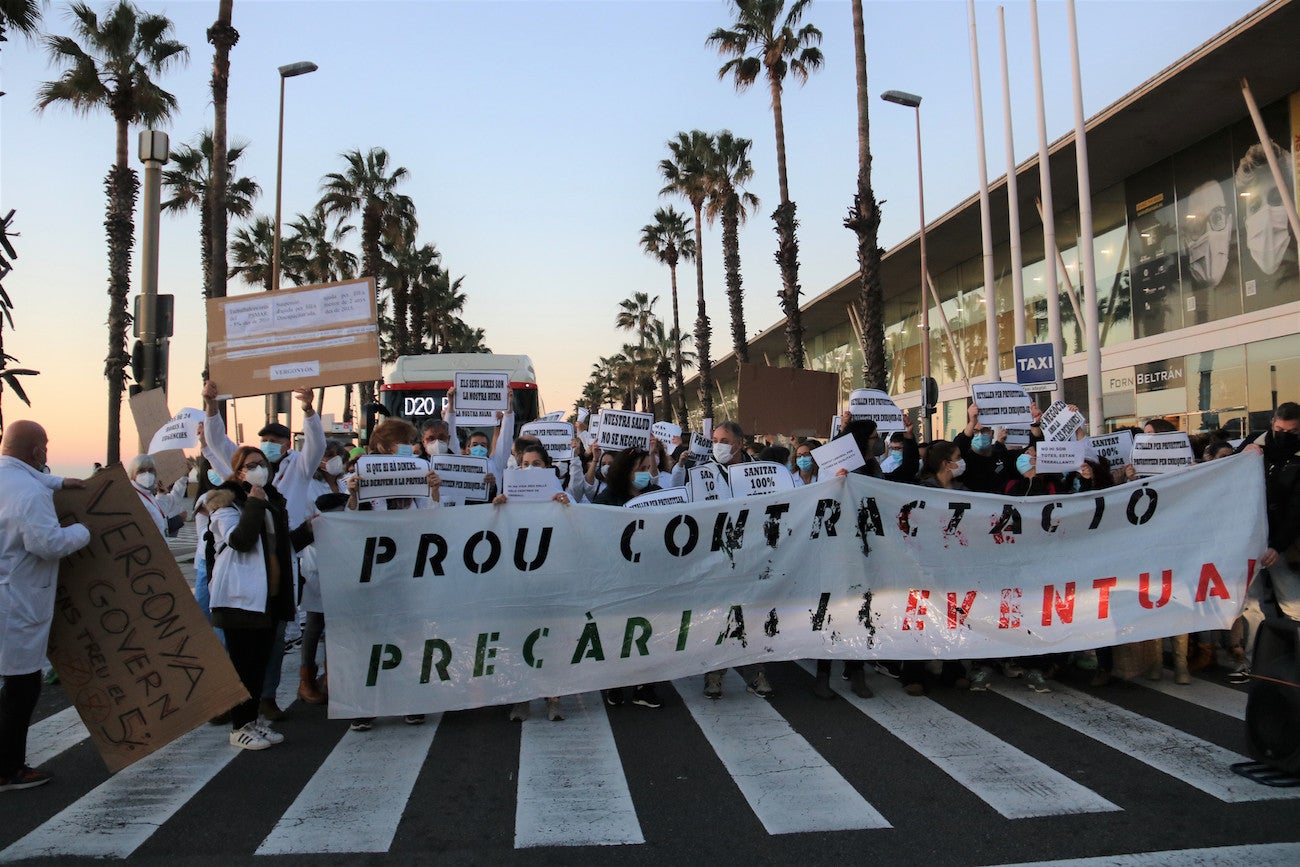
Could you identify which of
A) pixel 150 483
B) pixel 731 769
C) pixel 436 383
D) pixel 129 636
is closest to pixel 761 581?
pixel 731 769

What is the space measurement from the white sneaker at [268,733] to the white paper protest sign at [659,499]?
8.49 ft

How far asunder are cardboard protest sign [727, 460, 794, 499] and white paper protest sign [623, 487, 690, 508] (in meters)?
0.54

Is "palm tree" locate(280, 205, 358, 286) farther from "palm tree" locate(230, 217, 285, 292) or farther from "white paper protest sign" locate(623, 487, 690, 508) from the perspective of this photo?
"white paper protest sign" locate(623, 487, 690, 508)

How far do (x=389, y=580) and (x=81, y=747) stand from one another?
6.67ft

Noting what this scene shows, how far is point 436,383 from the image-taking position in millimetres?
15797

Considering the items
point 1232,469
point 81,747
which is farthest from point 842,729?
point 81,747

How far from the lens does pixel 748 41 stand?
94.4 ft

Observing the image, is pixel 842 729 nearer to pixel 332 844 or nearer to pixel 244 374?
pixel 332 844

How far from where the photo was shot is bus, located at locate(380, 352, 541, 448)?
1570cm

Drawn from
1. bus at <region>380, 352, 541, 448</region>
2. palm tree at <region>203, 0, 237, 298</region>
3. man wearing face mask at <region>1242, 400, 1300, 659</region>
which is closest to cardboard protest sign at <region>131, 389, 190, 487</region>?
bus at <region>380, 352, 541, 448</region>

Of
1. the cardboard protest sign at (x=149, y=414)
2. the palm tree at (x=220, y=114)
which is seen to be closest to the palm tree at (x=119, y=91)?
the palm tree at (x=220, y=114)

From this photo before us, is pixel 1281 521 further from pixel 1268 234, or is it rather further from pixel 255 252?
pixel 255 252

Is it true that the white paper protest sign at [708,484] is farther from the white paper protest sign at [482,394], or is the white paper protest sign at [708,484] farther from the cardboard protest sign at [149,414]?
the cardboard protest sign at [149,414]

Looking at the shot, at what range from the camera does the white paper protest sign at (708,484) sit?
7.13 m
